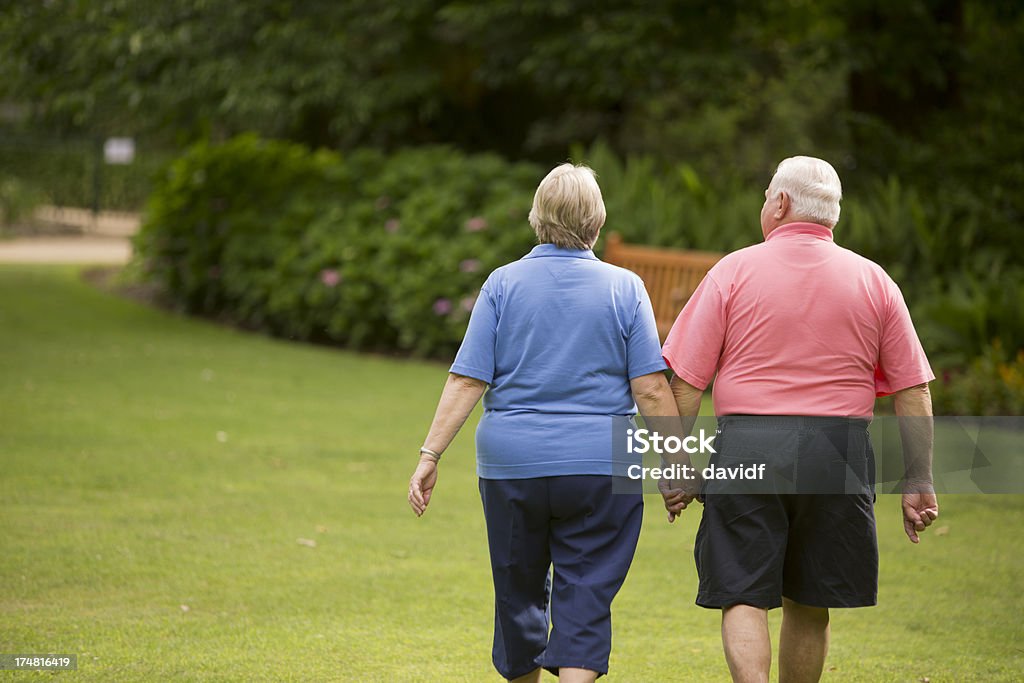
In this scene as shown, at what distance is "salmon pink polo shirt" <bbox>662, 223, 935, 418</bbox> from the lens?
140 inches

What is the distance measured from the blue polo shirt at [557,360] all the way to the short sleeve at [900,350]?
2.12 ft

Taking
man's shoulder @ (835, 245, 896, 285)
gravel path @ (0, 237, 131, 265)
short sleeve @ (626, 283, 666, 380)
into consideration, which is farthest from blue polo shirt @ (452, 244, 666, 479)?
gravel path @ (0, 237, 131, 265)

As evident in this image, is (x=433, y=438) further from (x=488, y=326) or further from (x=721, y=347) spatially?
(x=721, y=347)

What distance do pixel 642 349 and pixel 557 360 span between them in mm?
250

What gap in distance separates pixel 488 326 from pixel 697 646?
6.82ft

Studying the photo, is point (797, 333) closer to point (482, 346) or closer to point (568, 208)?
point (568, 208)

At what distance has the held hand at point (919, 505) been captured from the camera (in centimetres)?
375

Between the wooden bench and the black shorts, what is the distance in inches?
305

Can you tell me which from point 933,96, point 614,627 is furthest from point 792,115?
point 614,627

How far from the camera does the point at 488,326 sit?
12.1ft

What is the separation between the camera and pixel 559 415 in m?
3.60

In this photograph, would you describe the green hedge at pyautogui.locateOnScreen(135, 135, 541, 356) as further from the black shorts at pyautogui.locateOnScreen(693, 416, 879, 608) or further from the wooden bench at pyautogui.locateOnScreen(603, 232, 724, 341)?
the black shorts at pyautogui.locateOnScreen(693, 416, 879, 608)

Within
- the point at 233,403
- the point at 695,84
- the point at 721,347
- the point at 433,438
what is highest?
the point at 695,84

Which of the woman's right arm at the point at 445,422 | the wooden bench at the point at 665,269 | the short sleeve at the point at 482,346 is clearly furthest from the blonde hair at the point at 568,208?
the wooden bench at the point at 665,269
